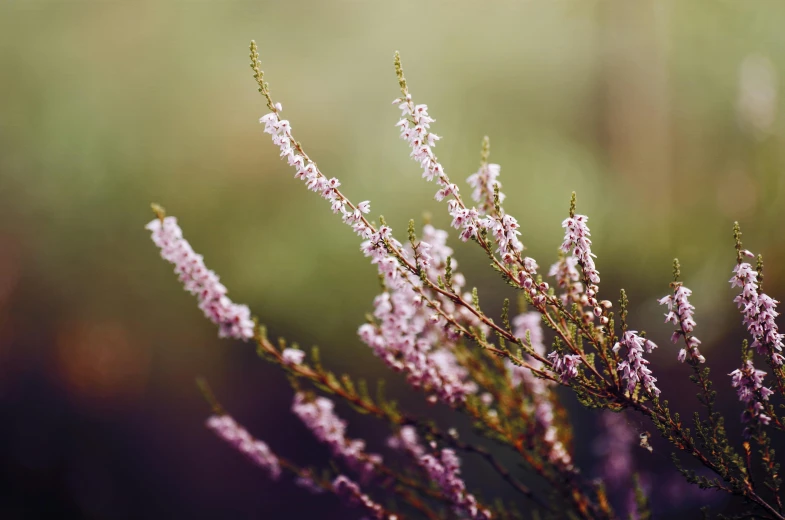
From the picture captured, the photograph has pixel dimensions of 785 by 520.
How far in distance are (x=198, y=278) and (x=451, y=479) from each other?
842mm

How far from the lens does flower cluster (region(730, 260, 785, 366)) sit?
0.96 metres

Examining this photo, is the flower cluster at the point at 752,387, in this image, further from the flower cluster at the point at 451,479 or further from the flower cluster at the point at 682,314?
the flower cluster at the point at 451,479

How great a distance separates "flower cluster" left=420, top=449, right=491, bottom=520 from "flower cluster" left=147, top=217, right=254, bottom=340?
0.59 meters

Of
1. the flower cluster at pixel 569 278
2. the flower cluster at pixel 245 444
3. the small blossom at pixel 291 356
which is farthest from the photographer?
the flower cluster at pixel 245 444

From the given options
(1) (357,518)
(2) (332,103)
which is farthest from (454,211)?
(1) (357,518)

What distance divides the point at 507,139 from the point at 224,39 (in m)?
1.27

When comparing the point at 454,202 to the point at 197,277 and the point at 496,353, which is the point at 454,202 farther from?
the point at 197,277

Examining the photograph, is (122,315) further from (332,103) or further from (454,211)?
(454,211)

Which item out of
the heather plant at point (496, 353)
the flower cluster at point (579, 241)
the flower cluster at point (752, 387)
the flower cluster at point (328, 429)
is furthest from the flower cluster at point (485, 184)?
the flower cluster at point (328, 429)

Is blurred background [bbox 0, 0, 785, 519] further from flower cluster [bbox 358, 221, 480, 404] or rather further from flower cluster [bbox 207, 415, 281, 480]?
flower cluster [bbox 358, 221, 480, 404]

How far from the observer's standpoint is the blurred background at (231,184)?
6.83 feet

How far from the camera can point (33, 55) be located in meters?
2.08


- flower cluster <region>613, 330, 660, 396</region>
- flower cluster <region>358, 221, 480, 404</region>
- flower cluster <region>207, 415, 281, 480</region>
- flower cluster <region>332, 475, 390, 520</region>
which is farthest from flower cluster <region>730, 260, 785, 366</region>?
flower cluster <region>207, 415, 281, 480</region>

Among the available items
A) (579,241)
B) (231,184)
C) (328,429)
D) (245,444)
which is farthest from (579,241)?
(231,184)
